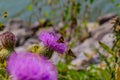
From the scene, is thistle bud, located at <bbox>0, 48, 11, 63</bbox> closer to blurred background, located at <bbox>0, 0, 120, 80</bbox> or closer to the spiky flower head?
the spiky flower head

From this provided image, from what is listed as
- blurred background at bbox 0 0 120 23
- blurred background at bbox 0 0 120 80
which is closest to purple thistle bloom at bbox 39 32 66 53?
blurred background at bbox 0 0 120 80

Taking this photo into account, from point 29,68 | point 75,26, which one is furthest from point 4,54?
point 75,26

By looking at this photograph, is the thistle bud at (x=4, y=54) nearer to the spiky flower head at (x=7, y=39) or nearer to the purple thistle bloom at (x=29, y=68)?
the spiky flower head at (x=7, y=39)

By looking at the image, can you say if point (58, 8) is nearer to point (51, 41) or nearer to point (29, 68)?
point (51, 41)

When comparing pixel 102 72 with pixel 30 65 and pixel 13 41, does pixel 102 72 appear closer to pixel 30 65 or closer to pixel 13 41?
pixel 13 41

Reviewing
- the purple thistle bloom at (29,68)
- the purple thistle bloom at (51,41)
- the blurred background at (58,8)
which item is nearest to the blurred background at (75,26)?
the blurred background at (58,8)
